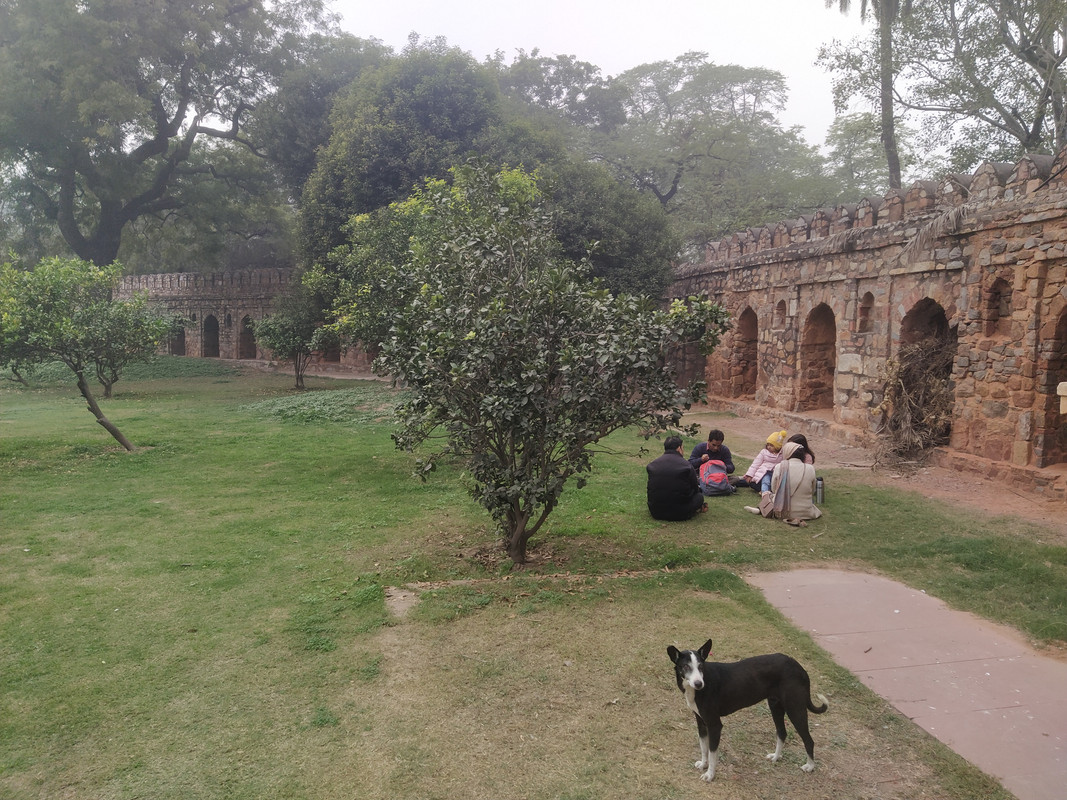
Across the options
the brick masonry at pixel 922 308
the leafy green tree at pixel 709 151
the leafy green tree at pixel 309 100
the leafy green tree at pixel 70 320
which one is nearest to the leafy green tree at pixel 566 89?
the leafy green tree at pixel 709 151

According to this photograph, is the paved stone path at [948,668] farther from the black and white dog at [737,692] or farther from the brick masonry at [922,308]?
the brick masonry at [922,308]

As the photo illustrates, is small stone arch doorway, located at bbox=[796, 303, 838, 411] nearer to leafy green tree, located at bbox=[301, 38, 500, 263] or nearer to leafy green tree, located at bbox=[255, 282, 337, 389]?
leafy green tree, located at bbox=[301, 38, 500, 263]

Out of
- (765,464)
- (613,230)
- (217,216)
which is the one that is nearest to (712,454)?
(765,464)

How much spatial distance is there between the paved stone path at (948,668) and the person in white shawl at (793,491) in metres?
1.55

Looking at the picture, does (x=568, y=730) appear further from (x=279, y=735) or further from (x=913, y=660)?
(x=913, y=660)

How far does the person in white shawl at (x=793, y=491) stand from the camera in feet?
24.5

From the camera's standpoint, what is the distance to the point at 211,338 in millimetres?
32625

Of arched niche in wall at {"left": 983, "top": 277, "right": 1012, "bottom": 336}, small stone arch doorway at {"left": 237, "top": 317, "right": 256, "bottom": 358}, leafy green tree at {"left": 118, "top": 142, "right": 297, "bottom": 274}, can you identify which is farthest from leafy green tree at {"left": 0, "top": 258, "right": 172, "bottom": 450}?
small stone arch doorway at {"left": 237, "top": 317, "right": 256, "bottom": 358}

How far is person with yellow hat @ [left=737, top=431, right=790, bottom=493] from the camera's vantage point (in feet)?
27.4

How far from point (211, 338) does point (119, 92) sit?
12.1 meters

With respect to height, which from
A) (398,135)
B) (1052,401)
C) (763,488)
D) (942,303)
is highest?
(398,135)

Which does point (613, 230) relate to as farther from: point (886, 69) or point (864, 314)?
point (886, 69)

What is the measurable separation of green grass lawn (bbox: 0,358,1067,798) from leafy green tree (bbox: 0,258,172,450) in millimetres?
2717

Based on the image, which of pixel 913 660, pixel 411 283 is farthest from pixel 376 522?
pixel 913 660
